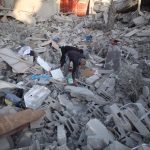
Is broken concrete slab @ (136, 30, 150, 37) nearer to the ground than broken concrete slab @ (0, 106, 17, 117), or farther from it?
farther from it

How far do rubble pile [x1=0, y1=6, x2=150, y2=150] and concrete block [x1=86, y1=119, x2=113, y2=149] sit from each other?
0.06 ft

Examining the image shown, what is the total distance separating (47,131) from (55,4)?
11.6 meters

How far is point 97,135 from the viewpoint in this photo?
6145mm

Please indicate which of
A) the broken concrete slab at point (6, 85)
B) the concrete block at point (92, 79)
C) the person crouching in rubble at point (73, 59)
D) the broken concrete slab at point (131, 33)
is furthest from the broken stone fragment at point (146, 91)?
the broken concrete slab at point (131, 33)

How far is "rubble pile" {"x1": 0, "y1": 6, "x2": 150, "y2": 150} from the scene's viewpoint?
253 inches

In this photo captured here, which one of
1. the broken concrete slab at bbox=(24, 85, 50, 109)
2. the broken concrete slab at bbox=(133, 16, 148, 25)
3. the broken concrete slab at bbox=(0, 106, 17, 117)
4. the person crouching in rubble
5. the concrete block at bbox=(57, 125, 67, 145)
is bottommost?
the concrete block at bbox=(57, 125, 67, 145)

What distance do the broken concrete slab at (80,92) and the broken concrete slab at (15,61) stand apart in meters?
1.98

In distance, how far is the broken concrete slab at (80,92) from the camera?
8531 millimetres

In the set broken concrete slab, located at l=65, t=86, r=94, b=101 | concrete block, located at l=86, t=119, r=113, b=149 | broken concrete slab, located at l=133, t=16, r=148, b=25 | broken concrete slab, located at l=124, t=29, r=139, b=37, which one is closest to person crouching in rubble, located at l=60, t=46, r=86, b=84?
broken concrete slab, located at l=65, t=86, r=94, b=101

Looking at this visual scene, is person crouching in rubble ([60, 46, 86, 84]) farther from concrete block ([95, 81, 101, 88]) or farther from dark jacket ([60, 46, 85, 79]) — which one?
concrete block ([95, 81, 101, 88])

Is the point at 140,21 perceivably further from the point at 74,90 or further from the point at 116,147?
the point at 116,147

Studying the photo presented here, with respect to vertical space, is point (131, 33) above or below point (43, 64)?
above

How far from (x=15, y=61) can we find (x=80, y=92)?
10.0ft

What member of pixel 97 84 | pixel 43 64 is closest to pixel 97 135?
pixel 97 84
